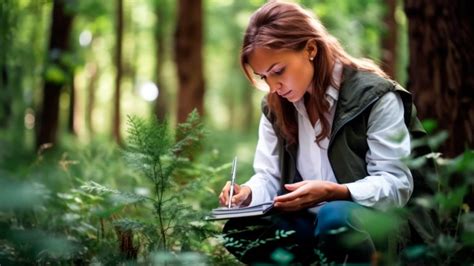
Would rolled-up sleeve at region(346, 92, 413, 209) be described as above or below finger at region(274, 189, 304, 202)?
above

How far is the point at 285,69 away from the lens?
306 cm

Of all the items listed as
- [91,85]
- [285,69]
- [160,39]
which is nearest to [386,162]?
[285,69]

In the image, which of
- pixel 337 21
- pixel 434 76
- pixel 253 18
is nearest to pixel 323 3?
pixel 337 21

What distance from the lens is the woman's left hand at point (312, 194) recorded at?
277 cm

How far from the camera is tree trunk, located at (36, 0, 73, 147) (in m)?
10.3

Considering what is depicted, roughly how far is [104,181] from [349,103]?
2.51m

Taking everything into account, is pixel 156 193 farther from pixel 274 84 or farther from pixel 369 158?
pixel 369 158

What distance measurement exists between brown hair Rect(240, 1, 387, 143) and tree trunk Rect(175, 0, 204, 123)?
4818mm

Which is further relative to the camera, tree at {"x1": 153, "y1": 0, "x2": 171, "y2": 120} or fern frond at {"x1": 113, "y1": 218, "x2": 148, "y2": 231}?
tree at {"x1": 153, "y1": 0, "x2": 171, "y2": 120}

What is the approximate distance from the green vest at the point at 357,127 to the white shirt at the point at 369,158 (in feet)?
0.12

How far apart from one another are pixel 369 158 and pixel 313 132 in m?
0.36

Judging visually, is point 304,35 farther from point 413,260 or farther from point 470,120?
point 470,120

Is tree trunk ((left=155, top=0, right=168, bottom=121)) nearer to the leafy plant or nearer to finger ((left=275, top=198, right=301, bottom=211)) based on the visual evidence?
the leafy plant

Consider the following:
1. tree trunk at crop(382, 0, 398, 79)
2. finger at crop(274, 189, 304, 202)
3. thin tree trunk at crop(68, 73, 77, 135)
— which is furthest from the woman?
thin tree trunk at crop(68, 73, 77, 135)
